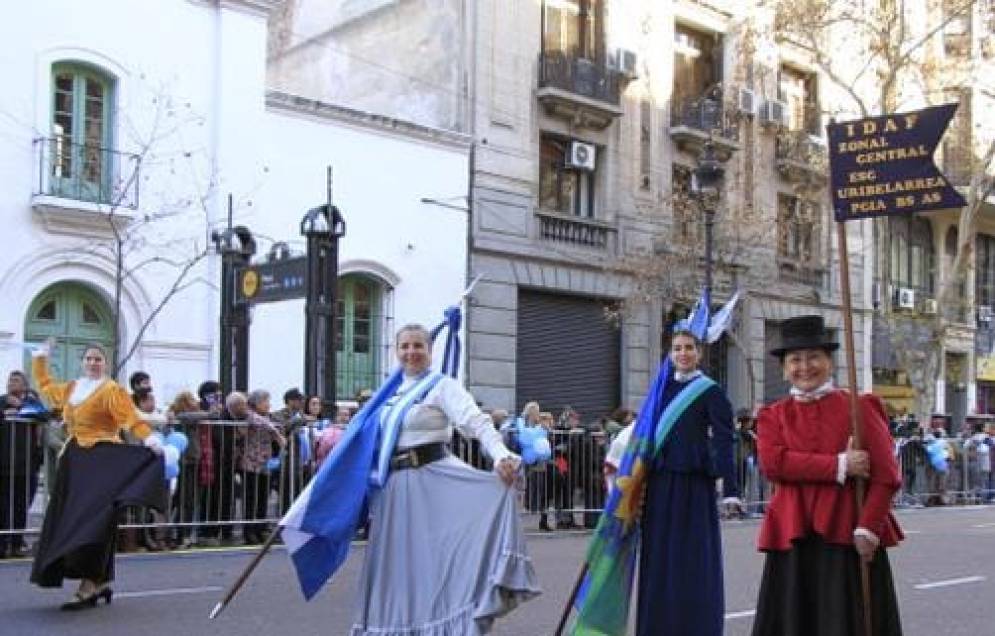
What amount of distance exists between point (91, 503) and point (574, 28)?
68.0ft

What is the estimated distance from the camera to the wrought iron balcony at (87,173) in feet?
63.4

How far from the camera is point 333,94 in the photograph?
93.0 feet

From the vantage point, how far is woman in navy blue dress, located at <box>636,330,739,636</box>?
7.00 meters

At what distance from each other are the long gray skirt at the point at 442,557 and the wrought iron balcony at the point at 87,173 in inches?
524

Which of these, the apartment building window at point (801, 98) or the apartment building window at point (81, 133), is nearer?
the apartment building window at point (81, 133)

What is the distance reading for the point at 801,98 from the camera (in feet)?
114

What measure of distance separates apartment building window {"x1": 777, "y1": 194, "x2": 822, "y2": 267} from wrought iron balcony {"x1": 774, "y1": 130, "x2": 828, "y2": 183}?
1.94ft

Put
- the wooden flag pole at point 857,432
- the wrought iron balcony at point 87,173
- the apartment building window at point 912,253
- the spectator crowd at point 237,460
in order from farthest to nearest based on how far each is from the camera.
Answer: the apartment building window at point 912,253 < the wrought iron balcony at point 87,173 < the spectator crowd at point 237,460 < the wooden flag pole at point 857,432

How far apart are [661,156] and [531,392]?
6520mm

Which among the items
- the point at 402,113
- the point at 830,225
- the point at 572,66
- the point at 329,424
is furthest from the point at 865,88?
the point at 329,424

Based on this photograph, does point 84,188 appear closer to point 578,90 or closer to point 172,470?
point 172,470

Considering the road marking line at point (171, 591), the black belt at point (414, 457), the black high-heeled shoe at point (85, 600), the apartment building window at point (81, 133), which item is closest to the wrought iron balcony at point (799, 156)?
the apartment building window at point (81, 133)

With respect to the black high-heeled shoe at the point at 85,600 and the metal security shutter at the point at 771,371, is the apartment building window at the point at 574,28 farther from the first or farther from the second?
the black high-heeled shoe at the point at 85,600

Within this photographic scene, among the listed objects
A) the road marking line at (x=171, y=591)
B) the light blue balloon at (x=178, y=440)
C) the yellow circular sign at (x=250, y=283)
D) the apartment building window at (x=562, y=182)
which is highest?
the apartment building window at (x=562, y=182)
